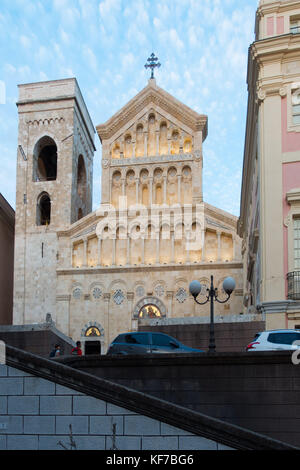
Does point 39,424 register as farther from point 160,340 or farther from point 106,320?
point 106,320

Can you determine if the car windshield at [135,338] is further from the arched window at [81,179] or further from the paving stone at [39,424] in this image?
the arched window at [81,179]

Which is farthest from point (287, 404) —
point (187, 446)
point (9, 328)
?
point (9, 328)

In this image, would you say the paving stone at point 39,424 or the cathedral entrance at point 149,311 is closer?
the paving stone at point 39,424

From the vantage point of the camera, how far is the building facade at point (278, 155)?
22.5 meters

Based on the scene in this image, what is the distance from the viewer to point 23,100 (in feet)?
163

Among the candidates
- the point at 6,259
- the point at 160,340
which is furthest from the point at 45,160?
the point at 160,340

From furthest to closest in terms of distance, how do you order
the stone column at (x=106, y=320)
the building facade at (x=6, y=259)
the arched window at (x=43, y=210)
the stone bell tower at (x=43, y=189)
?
the building facade at (x=6, y=259)
the arched window at (x=43, y=210)
the stone bell tower at (x=43, y=189)
the stone column at (x=106, y=320)

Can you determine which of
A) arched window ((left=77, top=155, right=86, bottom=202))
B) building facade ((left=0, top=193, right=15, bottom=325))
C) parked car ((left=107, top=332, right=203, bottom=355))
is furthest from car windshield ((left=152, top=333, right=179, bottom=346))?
arched window ((left=77, top=155, right=86, bottom=202))

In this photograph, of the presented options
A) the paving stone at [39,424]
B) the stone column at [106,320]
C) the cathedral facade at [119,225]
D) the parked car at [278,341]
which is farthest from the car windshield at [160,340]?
the stone column at [106,320]

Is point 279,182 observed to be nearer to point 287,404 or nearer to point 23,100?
point 287,404

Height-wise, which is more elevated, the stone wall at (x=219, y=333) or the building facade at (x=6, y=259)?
the building facade at (x=6, y=259)

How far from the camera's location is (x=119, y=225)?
4434 centimetres

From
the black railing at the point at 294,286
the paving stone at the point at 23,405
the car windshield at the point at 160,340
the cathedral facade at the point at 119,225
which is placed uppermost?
the cathedral facade at the point at 119,225
